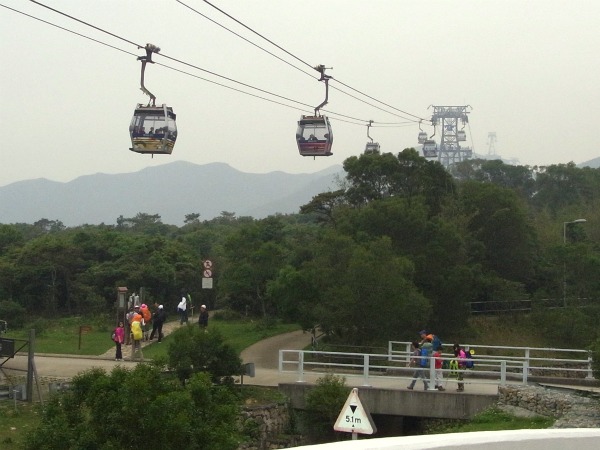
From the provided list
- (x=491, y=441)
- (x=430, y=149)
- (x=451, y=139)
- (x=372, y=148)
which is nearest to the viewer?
(x=491, y=441)

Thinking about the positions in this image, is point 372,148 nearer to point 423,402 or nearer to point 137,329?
point 137,329

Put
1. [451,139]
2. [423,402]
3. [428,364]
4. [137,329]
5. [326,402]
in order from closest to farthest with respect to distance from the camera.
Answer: [326,402], [423,402], [428,364], [137,329], [451,139]

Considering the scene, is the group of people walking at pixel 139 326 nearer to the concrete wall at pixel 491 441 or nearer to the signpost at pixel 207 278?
the signpost at pixel 207 278

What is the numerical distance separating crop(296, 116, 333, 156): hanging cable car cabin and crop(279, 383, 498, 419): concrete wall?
9078 millimetres

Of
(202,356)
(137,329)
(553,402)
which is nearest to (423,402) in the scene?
(553,402)

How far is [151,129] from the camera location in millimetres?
24078

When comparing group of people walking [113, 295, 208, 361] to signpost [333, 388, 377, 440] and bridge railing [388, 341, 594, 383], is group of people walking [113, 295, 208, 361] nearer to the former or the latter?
bridge railing [388, 341, 594, 383]

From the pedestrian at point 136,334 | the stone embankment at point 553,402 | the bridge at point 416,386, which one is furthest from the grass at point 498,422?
the pedestrian at point 136,334

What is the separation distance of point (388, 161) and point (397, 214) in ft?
25.1

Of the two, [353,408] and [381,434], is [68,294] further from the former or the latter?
[353,408]

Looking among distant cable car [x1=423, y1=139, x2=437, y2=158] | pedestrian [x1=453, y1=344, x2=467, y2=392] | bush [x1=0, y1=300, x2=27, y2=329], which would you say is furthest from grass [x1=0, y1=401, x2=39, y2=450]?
distant cable car [x1=423, y1=139, x2=437, y2=158]

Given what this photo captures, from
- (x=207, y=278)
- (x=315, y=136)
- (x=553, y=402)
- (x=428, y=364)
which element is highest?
(x=315, y=136)

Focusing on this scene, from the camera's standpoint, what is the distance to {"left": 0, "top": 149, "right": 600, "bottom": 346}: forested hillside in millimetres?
29750

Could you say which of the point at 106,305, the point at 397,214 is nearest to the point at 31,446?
the point at 397,214
